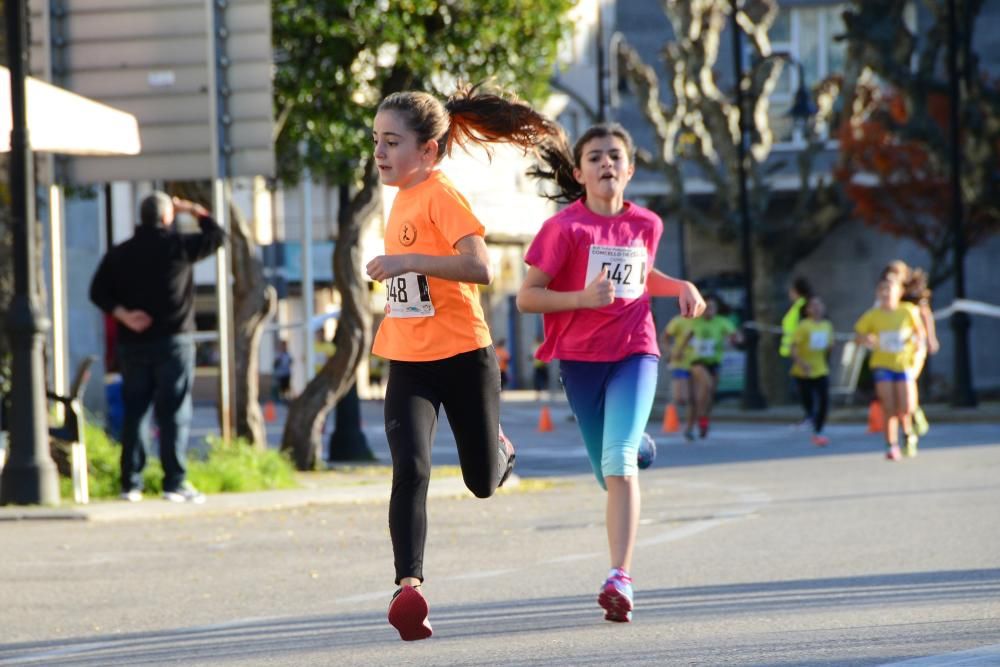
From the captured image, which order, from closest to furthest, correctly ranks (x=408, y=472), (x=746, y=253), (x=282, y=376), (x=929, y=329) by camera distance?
(x=408, y=472)
(x=929, y=329)
(x=746, y=253)
(x=282, y=376)

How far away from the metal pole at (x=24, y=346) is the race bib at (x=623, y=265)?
5664 mm

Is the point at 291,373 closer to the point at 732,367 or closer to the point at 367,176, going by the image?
the point at 732,367

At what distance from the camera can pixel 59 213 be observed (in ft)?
47.0

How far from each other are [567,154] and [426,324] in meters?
1.45

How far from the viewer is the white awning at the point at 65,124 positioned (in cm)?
1232

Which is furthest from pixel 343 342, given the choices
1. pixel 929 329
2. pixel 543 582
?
pixel 543 582

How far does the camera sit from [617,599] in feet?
23.0

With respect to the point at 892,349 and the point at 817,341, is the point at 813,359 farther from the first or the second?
the point at 892,349

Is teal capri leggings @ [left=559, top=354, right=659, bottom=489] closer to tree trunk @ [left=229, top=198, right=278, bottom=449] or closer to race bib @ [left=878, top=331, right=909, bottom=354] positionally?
tree trunk @ [left=229, top=198, right=278, bottom=449]

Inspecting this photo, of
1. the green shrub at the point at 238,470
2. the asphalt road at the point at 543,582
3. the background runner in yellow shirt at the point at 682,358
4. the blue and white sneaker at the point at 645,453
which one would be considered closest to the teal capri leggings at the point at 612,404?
the blue and white sneaker at the point at 645,453

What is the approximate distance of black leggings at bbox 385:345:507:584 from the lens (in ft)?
20.9

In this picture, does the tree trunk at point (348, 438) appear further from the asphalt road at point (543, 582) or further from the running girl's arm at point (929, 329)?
the running girl's arm at point (929, 329)

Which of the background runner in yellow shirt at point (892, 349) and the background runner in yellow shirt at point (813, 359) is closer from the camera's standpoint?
the background runner in yellow shirt at point (892, 349)

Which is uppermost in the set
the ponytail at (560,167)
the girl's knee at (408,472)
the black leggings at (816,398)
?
the ponytail at (560,167)
